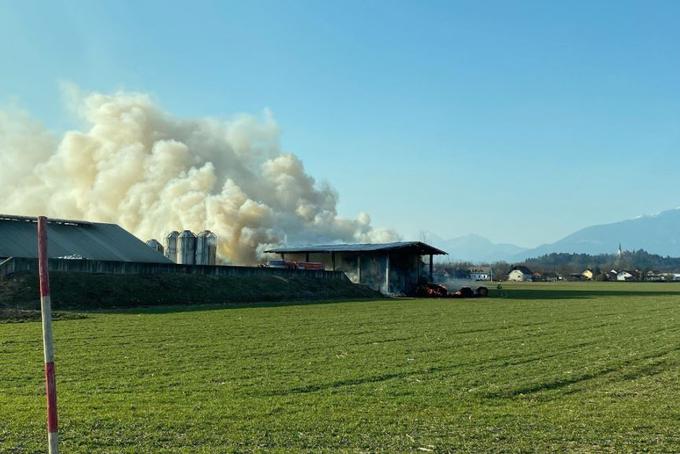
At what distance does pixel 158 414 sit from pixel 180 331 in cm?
1442

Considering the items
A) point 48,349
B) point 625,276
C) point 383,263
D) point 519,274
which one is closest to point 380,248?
point 383,263

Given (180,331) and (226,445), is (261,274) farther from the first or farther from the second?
(226,445)

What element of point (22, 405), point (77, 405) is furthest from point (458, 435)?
point (22, 405)

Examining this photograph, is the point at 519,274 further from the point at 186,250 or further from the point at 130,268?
the point at 130,268

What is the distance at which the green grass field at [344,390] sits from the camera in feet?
31.4

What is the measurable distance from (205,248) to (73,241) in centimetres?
2006

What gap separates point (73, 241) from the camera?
2197 inches

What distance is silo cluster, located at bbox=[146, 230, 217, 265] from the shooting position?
7350 centimetres

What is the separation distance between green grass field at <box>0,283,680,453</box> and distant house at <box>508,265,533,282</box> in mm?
153919

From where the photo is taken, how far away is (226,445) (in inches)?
359

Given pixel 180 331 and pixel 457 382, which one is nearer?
pixel 457 382

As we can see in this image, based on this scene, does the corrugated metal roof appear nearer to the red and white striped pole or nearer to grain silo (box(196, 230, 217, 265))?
grain silo (box(196, 230, 217, 265))

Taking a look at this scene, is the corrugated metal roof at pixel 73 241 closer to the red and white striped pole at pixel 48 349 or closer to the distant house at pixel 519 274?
the red and white striped pole at pixel 48 349

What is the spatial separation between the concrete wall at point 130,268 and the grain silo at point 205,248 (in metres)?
17.6
